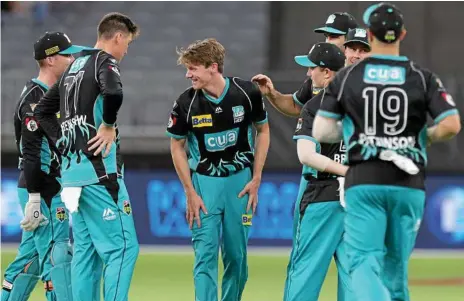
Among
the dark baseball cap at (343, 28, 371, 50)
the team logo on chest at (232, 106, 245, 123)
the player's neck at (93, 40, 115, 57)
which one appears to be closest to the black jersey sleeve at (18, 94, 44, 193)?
the player's neck at (93, 40, 115, 57)

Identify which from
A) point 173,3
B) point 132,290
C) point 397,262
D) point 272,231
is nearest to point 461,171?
point 272,231

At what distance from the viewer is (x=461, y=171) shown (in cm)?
1374

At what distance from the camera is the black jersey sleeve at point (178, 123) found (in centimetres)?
753

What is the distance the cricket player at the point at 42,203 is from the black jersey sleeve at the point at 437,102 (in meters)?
2.91

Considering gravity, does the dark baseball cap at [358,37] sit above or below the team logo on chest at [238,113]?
above

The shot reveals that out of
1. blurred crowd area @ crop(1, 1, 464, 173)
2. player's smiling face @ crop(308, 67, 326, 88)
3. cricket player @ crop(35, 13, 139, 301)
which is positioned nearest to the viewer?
cricket player @ crop(35, 13, 139, 301)

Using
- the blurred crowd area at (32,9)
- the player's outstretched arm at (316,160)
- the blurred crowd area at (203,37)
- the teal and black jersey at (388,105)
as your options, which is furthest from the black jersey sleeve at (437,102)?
the blurred crowd area at (32,9)

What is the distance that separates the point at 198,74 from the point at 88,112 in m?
0.94

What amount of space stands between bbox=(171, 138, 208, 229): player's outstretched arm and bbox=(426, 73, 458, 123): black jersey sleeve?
2301mm

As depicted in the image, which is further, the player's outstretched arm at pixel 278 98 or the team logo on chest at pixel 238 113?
the player's outstretched arm at pixel 278 98

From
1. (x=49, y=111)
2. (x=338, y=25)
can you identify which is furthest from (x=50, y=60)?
(x=338, y=25)

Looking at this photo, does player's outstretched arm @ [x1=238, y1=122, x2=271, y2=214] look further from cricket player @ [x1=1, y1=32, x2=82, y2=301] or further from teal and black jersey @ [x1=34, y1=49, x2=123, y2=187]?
cricket player @ [x1=1, y1=32, x2=82, y2=301]

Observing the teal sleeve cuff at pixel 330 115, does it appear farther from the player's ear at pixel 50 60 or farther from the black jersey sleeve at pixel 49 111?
the player's ear at pixel 50 60

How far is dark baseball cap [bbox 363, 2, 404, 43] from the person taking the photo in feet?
19.1
